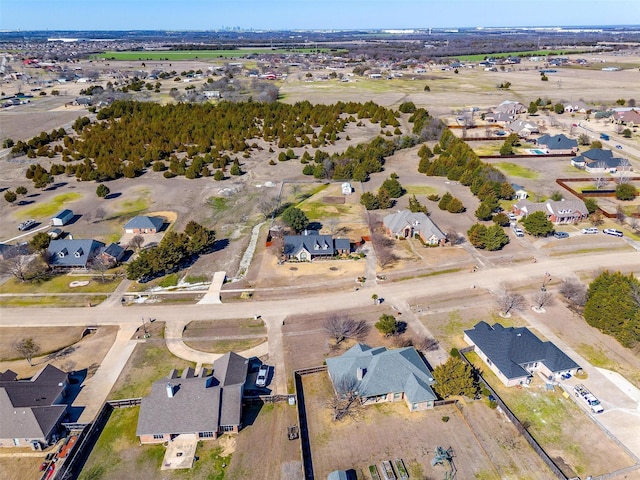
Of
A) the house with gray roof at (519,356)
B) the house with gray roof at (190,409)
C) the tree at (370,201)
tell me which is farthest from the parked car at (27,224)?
the house with gray roof at (519,356)

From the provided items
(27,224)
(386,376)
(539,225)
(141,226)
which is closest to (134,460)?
(386,376)

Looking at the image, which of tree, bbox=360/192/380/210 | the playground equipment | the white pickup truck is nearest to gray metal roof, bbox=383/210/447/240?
tree, bbox=360/192/380/210

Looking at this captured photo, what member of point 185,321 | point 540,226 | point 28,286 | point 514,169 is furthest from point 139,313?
point 514,169

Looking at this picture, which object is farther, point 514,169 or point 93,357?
point 514,169

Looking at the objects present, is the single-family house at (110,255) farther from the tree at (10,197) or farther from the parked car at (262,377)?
the tree at (10,197)

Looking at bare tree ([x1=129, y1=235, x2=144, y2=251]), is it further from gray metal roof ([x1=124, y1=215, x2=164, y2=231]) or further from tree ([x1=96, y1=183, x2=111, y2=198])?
tree ([x1=96, y1=183, x2=111, y2=198])

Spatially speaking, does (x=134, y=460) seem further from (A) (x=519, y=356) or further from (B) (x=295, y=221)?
(B) (x=295, y=221)

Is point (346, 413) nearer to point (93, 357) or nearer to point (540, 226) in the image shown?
point (93, 357)
